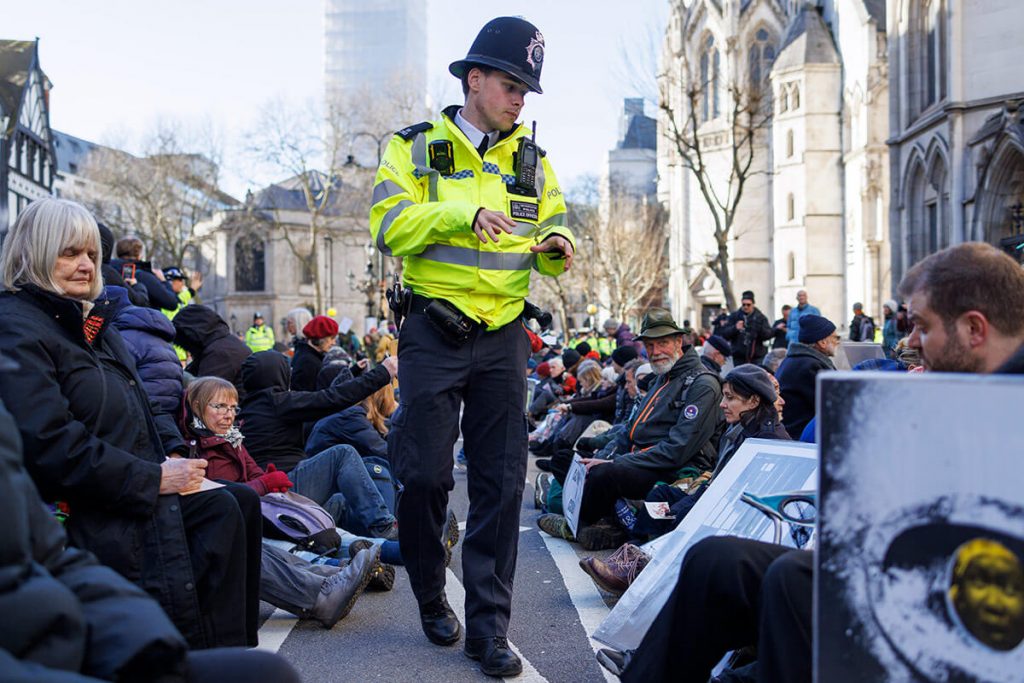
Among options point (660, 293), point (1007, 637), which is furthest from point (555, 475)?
point (660, 293)

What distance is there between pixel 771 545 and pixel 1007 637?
2.77 feet

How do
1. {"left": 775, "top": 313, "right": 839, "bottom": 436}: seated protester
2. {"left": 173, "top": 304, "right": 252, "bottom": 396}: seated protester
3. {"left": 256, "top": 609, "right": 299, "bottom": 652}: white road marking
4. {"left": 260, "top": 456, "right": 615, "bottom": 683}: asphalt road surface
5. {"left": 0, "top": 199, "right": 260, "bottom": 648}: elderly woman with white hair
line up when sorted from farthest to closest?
{"left": 173, "top": 304, "right": 252, "bottom": 396}: seated protester, {"left": 775, "top": 313, "right": 839, "bottom": 436}: seated protester, {"left": 256, "top": 609, "right": 299, "bottom": 652}: white road marking, {"left": 260, "top": 456, "right": 615, "bottom": 683}: asphalt road surface, {"left": 0, "top": 199, "right": 260, "bottom": 648}: elderly woman with white hair

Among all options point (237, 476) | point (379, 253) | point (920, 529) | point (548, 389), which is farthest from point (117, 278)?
point (379, 253)

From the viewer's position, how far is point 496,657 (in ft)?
14.0

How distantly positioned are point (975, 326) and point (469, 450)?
2.51 meters

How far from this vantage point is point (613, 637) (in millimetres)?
3512

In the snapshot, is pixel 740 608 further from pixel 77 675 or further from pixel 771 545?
pixel 77 675

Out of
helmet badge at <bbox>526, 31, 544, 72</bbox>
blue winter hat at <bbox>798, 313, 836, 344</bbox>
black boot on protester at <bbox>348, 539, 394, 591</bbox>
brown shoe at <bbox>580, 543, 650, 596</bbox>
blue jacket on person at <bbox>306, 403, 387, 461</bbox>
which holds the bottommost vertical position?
black boot on protester at <bbox>348, 539, 394, 591</bbox>

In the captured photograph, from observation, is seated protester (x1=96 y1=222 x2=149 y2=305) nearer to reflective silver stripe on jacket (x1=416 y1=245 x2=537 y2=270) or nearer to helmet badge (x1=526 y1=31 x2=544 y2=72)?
reflective silver stripe on jacket (x1=416 y1=245 x2=537 y2=270)

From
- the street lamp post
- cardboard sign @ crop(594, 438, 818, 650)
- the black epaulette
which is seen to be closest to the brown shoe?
cardboard sign @ crop(594, 438, 818, 650)

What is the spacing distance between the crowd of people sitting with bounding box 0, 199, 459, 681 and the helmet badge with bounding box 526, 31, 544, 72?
6.26 feet

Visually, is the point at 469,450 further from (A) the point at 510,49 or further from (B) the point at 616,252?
(B) the point at 616,252

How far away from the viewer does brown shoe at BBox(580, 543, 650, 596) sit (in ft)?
16.7

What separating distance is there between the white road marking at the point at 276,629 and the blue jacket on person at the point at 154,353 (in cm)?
144
